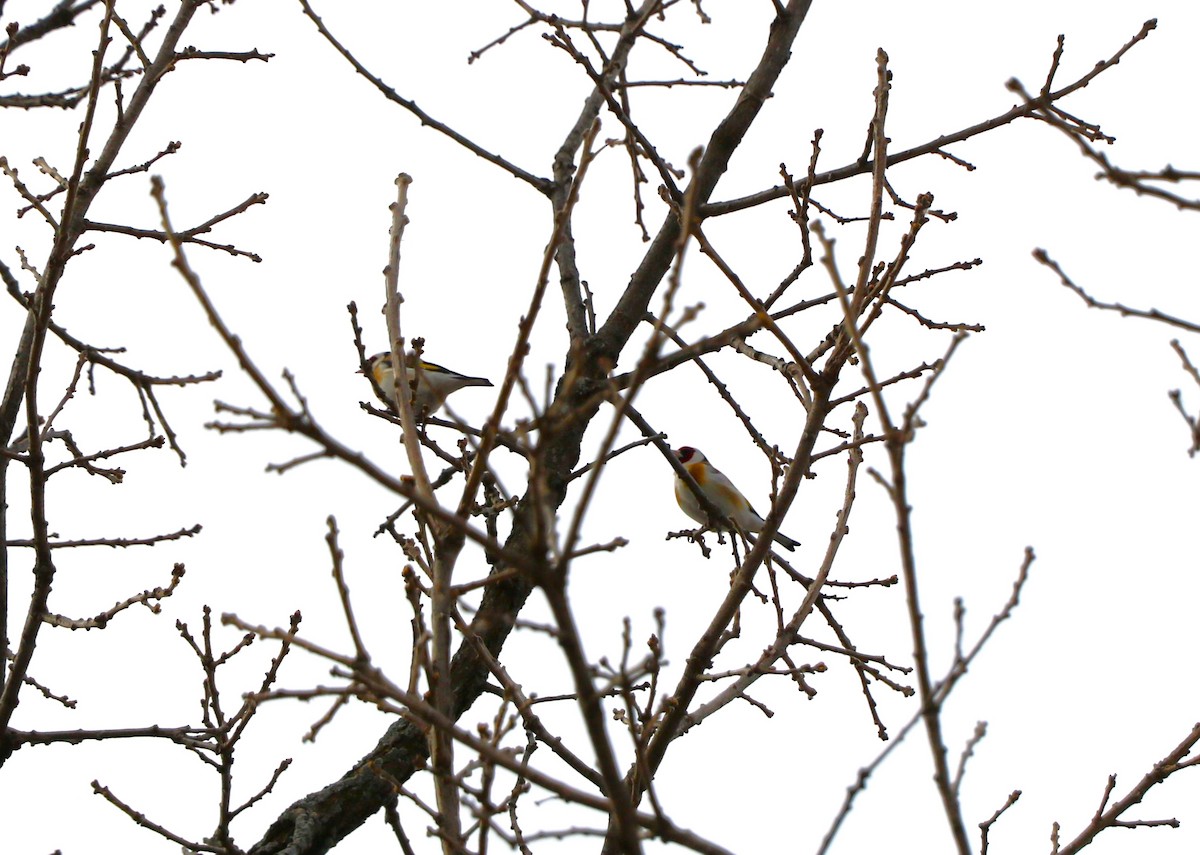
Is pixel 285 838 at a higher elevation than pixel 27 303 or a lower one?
lower

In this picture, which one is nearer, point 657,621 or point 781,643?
point 657,621

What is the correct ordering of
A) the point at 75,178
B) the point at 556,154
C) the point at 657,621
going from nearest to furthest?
the point at 657,621
the point at 75,178
the point at 556,154

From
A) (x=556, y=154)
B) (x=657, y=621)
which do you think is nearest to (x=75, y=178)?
(x=657, y=621)

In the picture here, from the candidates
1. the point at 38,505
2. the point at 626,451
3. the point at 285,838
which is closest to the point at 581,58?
the point at 626,451

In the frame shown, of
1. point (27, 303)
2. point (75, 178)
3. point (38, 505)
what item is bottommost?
point (38, 505)

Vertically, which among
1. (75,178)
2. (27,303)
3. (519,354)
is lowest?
(519,354)

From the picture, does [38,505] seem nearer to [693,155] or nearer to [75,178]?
[75,178]

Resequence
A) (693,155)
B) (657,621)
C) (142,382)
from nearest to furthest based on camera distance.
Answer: (693,155) → (657,621) → (142,382)

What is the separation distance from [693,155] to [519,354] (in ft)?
1.32

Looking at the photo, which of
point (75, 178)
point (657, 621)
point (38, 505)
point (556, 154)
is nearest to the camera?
point (657, 621)

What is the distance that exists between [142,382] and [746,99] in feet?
8.66

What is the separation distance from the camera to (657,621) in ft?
7.63

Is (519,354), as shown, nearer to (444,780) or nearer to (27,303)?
(444,780)

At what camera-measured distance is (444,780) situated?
92.8 inches
